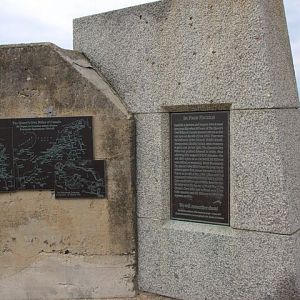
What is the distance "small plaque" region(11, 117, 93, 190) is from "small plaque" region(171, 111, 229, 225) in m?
1.08

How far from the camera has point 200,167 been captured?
4387mm

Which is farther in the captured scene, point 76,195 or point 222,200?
point 76,195

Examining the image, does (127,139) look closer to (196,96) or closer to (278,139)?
(196,96)

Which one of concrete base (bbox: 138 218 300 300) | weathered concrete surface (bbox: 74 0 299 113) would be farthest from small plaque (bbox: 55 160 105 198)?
weathered concrete surface (bbox: 74 0 299 113)

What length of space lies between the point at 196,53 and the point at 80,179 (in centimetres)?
184

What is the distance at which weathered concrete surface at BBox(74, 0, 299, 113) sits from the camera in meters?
3.99

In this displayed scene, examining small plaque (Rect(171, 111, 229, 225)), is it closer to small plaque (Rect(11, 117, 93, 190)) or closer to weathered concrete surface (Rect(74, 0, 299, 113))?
weathered concrete surface (Rect(74, 0, 299, 113))

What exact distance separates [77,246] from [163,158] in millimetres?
1382

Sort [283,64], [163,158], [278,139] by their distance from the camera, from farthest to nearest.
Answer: [163,158], [283,64], [278,139]

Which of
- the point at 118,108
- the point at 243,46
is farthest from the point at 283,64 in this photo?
the point at 118,108

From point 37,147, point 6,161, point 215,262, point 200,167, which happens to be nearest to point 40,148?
point 37,147

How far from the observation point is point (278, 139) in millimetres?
3926

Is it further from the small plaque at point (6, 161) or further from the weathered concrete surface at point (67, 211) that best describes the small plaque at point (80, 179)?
the small plaque at point (6, 161)

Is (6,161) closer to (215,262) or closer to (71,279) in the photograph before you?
(71,279)
